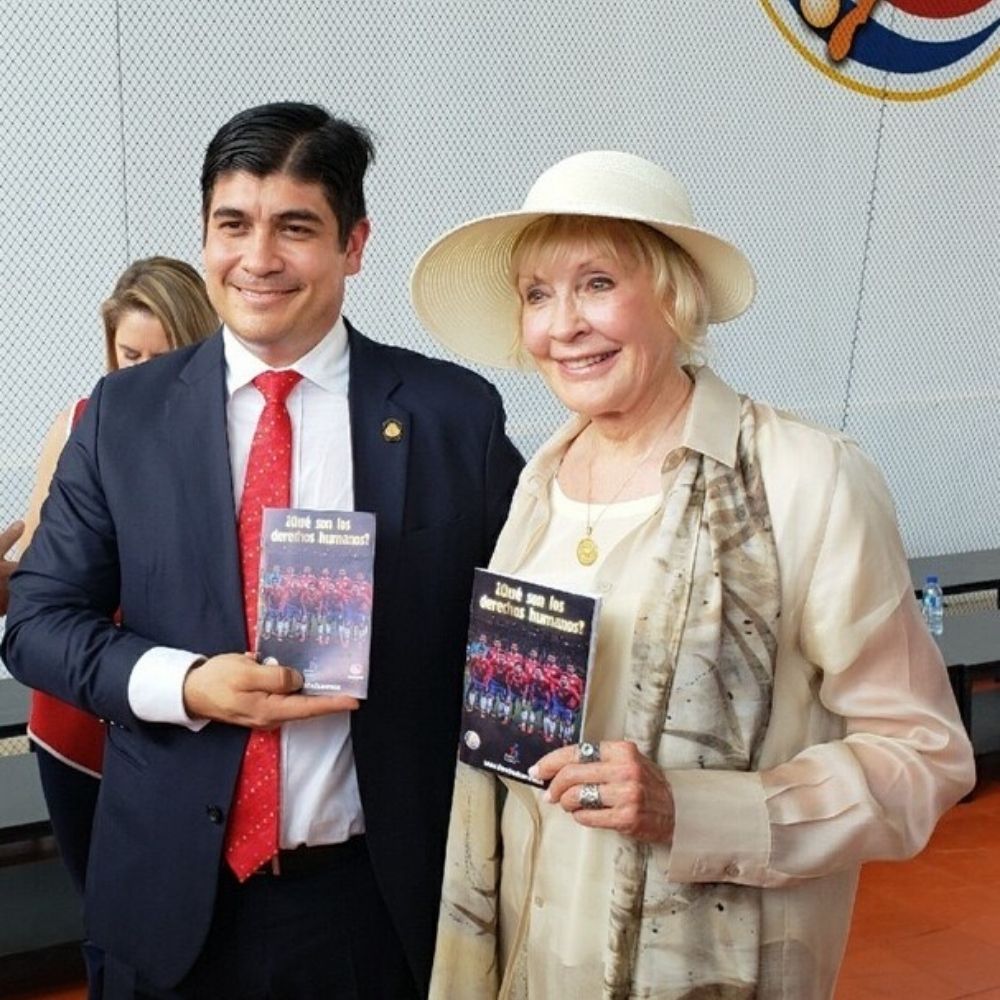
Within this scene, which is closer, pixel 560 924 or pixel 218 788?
pixel 560 924

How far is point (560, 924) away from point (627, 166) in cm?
100

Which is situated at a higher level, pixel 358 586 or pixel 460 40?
pixel 460 40

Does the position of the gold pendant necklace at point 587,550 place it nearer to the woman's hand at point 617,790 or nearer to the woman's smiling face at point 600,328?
the woman's smiling face at point 600,328

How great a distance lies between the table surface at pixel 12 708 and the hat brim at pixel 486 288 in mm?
2656

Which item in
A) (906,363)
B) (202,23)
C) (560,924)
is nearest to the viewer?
(560,924)

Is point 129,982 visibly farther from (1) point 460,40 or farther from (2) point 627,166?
(1) point 460,40

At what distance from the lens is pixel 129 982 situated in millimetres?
2387

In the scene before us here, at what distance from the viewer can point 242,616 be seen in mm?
2283

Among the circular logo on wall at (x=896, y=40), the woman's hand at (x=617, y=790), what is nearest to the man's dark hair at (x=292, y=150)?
the woman's hand at (x=617, y=790)

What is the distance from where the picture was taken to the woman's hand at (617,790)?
1.91 meters

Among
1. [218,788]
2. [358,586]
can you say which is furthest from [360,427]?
[218,788]

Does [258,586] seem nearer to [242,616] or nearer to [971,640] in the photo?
[242,616]

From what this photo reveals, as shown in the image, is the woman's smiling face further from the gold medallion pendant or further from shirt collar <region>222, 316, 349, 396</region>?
shirt collar <region>222, 316, 349, 396</region>

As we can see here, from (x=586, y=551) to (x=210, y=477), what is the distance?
58 cm
